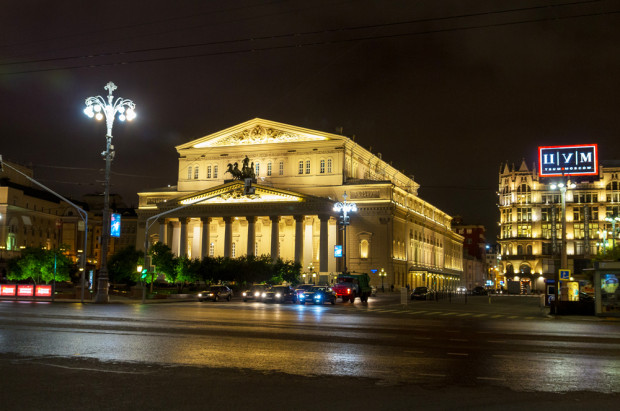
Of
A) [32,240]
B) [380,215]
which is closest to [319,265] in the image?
[380,215]

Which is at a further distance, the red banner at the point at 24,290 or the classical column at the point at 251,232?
the classical column at the point at 251,232

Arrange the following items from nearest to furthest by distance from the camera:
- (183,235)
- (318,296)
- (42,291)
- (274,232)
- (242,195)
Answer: (42,291)
(318,296)
(242,195)
(274,232)
(183,235)

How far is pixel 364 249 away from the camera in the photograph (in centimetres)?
9981

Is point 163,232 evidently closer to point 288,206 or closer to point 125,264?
point 288,206

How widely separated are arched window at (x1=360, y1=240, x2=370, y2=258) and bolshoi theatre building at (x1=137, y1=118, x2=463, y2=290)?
0.18 metres

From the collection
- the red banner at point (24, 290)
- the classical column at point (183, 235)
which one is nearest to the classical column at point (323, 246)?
the classical column at point (183, 235)

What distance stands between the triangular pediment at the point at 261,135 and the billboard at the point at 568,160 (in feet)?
171

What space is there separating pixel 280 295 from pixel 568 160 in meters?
26.7

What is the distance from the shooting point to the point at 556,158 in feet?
163

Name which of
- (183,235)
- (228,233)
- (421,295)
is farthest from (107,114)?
(183,235)

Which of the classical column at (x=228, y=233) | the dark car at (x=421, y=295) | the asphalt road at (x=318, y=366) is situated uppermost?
the classical column at (x=228, y=233)

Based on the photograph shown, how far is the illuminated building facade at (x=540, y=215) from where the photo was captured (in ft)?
405

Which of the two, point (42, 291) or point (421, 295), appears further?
point (421, 295)

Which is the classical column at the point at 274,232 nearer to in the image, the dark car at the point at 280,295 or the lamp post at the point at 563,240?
the dark car at the point at 280,295
